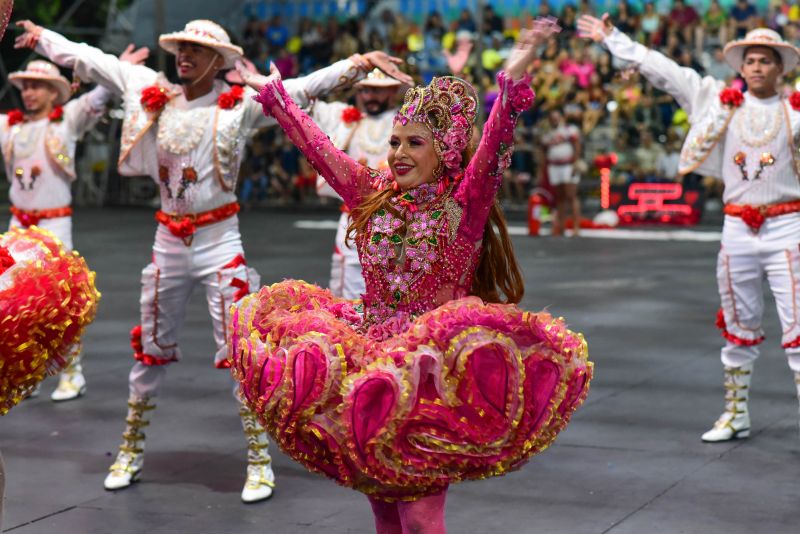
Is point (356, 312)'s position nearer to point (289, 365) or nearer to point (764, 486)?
point (289, 365)

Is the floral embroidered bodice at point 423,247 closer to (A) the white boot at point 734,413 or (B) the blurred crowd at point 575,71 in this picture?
(A) the white boot at point 734,413

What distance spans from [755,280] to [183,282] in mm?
3110

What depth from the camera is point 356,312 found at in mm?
4504

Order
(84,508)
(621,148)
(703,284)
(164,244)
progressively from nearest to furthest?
(84,508) → (164,244) → (703,284) → (621,148)

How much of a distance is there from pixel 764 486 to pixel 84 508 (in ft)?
10.6

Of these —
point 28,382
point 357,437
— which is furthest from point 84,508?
point 357,437

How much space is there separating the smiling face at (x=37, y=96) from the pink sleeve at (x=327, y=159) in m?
4.79

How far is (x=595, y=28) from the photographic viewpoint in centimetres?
734

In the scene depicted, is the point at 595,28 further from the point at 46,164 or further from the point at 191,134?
the point at 46,164

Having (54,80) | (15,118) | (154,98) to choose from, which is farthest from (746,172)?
(15,118)

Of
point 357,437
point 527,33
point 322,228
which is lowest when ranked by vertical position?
point 322,228

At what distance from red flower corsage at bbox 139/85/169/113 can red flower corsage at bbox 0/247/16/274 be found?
2527 mm

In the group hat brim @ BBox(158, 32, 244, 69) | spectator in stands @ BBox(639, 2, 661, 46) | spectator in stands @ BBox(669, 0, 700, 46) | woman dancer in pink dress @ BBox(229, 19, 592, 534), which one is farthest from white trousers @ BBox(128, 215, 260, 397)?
spectator in stands @ BBox(669, 0, 700, 46)

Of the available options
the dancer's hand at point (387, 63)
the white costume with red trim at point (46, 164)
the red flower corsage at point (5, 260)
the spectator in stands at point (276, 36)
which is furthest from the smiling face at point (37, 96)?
the spectator in stands at point (276, 36)
